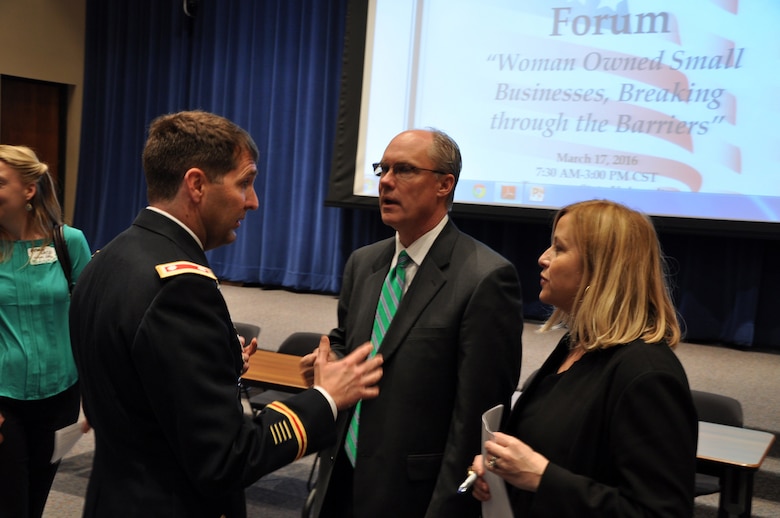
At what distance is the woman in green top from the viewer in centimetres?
243

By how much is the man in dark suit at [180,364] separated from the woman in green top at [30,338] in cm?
112

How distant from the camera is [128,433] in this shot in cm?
137

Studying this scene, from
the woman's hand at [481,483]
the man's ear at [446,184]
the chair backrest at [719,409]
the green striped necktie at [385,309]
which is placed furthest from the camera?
the chair backrest at [719,409]

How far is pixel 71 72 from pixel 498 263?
7.67 meters

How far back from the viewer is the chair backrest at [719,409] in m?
3.06

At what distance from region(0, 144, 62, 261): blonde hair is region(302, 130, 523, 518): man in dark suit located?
1248 millimetres

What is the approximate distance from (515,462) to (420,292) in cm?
67

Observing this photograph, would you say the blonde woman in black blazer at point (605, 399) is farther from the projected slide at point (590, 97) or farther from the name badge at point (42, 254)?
the projected slide at point (590, 97)

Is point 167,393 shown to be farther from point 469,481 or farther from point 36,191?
point 36,191

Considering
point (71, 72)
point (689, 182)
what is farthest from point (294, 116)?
point (689, 182)

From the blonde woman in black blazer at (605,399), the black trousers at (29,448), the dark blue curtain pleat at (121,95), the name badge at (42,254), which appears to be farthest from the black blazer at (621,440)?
the dark blue curtain pleat at (121,95)

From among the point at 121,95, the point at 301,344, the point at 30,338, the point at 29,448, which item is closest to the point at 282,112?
the point at 121,95

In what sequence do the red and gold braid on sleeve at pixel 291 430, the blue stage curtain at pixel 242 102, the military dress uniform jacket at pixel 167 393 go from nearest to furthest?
1. the military dress uniform jacket at pixel 167 393
2. the red and gold braid on sleeve at pixel 291 430
3. the blue stage curtain at pixel 242 102

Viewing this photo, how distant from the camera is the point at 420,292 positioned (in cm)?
205
